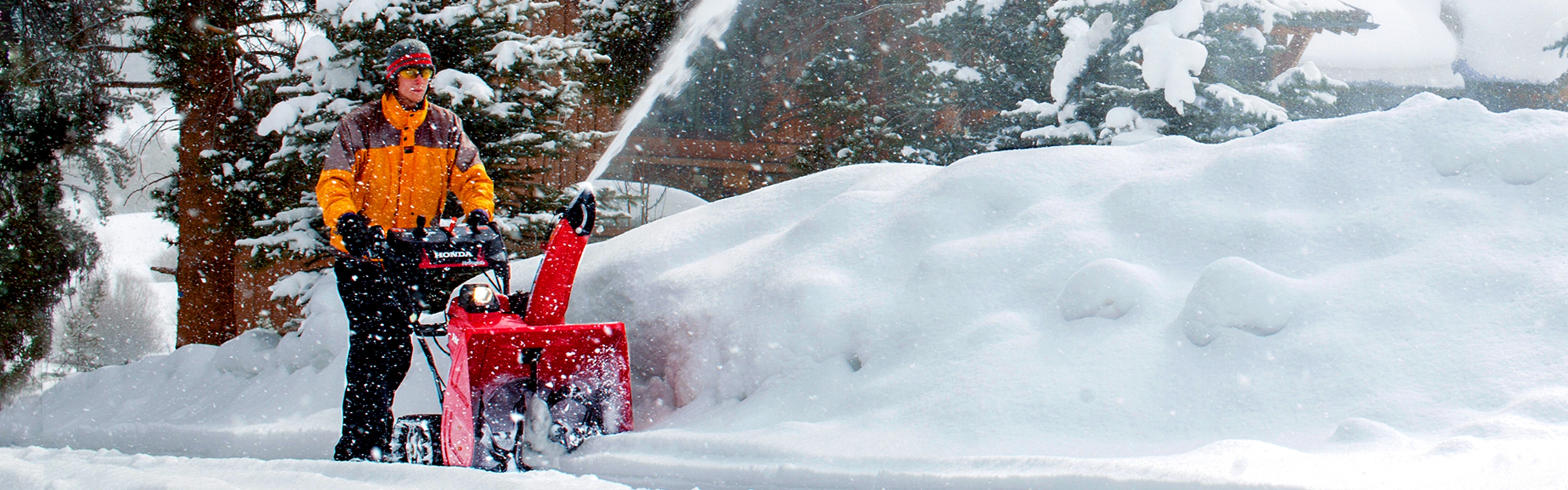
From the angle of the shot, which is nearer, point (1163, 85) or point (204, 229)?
point (1163, 85)

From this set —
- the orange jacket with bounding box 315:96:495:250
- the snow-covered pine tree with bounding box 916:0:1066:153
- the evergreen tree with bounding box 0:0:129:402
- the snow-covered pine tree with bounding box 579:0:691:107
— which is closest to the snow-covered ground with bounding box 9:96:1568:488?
the orange jacket with bounding box 315:96:495:250

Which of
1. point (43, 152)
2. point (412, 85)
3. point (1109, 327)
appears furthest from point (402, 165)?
point (43, 152)

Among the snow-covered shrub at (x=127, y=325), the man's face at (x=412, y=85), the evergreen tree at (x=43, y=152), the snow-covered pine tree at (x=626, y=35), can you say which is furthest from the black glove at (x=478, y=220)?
the snow-covered shrub at (x=127, y=325)

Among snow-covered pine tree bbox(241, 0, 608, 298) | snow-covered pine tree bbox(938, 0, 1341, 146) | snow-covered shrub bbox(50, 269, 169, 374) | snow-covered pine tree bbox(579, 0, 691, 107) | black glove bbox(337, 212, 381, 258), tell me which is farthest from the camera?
snow-covered shrub bbox(50, 269, 169, 374)

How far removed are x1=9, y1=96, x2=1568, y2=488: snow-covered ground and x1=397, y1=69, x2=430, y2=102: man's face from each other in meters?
1.16

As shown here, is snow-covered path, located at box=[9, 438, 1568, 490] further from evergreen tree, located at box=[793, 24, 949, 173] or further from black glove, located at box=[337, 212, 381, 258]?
evergreen tree, located at box=[793, 24, 949, 173]

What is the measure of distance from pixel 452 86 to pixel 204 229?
13.8 ft

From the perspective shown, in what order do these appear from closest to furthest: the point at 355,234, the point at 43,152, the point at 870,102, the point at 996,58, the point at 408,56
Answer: the point at 355,234, the point at 408,56, the point at 996,58, the point at 43,152, the point at 870,102

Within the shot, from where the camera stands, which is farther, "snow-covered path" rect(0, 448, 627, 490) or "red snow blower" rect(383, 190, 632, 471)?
"red snow blower" rect(383, 190, 632, 471)

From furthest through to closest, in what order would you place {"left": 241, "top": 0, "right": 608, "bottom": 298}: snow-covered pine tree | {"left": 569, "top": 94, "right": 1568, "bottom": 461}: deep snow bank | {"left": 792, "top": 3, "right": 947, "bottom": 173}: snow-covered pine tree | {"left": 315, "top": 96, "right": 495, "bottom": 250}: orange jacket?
{"left": 792, "top": 3, "right": 947, "bottom": 173}: snow-covered pine tree
{"left": 241, "top": 0, "right": 608, "bottom": 298}: snow-covered pine tree
{"left": 315, "top": 96, "right": 495, "bottom": 250}: orange jacket
{"left": 569, "top": 94, "right": 1568, "bottom": 461}: deep snow bank

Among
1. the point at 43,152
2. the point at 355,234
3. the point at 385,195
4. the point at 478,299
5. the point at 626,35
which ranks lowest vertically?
the point at 478,299

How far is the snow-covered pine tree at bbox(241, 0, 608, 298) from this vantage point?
21.2ft

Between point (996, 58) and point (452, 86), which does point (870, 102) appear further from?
point (452, 86)

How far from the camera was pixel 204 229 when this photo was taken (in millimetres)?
9039
